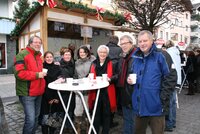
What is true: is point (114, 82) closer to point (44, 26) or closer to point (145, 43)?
point (145, 43)

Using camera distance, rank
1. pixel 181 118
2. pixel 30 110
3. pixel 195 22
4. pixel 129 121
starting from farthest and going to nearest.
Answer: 1. pixel 195 22
2. pixel 181 118
3. pixel 129 121
4. pixel 30 110

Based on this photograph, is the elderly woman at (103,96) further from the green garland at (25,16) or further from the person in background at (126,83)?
the green garland at (25,16)

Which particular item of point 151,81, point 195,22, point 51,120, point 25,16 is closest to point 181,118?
point 51,120

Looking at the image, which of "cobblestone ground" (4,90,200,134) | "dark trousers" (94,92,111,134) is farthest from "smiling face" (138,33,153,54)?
"cobblestone ground" (4,90,200,134)

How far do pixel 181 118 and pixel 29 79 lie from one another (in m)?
4.07

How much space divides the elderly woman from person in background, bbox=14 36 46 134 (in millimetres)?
945

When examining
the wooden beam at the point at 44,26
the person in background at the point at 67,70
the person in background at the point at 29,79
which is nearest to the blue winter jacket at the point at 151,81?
the person in background at the point at 29,79

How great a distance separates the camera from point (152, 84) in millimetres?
3070

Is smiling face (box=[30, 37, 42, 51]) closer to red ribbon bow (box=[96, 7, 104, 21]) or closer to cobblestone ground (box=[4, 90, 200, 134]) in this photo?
cobblestone ground (box=[4, 90, 200, 134])

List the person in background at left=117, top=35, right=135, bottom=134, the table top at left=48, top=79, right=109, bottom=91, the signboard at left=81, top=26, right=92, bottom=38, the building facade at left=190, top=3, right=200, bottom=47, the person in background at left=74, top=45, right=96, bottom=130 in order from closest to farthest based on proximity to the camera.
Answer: the table top at left=48, top=79, right=109, bottom=91 → the person in background at left=117, top=35, right=135, bottom=134 → the person in background at left=74, top=45, right=96, bottom=130 → the signboard at left=81, top=26, right=92, bottom=38 → the building facade at left=190, top=3, right=200, bottom=47

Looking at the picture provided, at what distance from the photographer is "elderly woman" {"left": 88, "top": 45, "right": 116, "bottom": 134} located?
4.29 meters

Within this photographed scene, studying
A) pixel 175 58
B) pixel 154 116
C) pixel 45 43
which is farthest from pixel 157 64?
pixel 45 43

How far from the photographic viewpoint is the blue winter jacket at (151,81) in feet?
10.1

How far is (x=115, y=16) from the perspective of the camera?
A: 8805 mm
